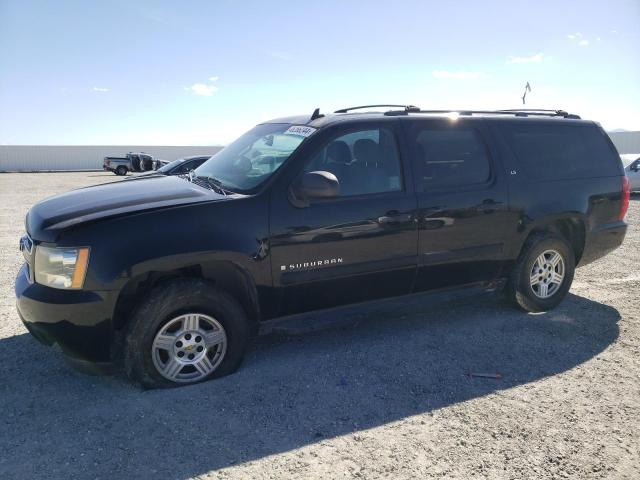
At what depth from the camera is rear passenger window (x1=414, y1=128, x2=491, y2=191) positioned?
4148mm

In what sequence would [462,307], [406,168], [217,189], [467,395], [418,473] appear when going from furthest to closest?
[462,307] → [406,168] → [217,189] → [467,395] → [418,473]

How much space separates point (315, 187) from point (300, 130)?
2.53 ft

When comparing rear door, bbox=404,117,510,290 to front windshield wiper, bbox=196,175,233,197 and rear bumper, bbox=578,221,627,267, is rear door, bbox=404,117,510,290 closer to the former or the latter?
rear bumper, bbox=578,221,627,267

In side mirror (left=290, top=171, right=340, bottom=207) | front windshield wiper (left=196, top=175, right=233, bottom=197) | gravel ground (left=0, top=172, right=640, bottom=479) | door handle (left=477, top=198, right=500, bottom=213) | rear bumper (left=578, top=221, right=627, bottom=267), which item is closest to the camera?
gravel ground (left=0, top=172, right=640, bottom=479)

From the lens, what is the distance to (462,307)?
5.16 meters

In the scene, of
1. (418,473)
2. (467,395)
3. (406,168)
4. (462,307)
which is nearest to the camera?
(418,473)

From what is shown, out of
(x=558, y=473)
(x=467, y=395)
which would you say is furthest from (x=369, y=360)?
(x=558, y=473)

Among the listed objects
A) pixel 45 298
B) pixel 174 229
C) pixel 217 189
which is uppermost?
pixel 217 189

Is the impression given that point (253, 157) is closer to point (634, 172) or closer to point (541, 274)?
point (541, 274)

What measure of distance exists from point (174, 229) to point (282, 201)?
30.9 inches

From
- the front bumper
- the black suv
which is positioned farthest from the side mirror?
the front bumper

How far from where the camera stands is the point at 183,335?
11.2 ft

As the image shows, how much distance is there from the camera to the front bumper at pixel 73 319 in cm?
310

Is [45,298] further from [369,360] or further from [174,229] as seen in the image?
[369,360]
